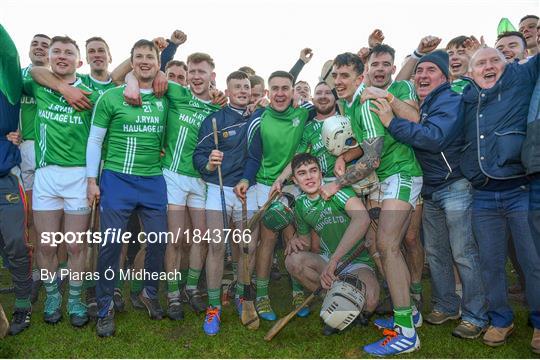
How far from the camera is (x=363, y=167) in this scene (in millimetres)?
4531

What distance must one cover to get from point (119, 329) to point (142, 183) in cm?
160

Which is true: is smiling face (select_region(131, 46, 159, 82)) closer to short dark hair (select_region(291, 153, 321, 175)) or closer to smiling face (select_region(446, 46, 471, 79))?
short dark hair (select_region(291, 153, 321, 175))

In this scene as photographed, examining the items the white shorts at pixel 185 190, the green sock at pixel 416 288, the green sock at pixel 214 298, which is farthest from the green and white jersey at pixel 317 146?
the green sock at pixel 214 298

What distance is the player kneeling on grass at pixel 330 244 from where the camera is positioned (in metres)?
4.68

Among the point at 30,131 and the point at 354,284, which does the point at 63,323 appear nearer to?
the point at 30,131

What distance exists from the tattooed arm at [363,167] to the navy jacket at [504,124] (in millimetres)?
918

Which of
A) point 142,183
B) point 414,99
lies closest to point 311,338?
point 142,183

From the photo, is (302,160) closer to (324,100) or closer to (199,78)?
(324,100)

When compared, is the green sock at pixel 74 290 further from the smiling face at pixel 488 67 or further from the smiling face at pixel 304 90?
the smiling face at pixel 304 90

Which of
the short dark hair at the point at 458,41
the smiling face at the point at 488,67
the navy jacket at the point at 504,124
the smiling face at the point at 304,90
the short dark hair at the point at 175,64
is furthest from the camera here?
the smiling face at the point at 304,90

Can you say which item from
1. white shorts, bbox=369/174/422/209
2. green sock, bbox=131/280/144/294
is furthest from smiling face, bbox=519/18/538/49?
green sock, bbox=131/280/144/294

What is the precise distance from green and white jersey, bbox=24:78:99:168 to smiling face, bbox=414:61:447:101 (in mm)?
3707

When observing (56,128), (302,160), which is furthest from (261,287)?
(56,128)

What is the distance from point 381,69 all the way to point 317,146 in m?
1.32
